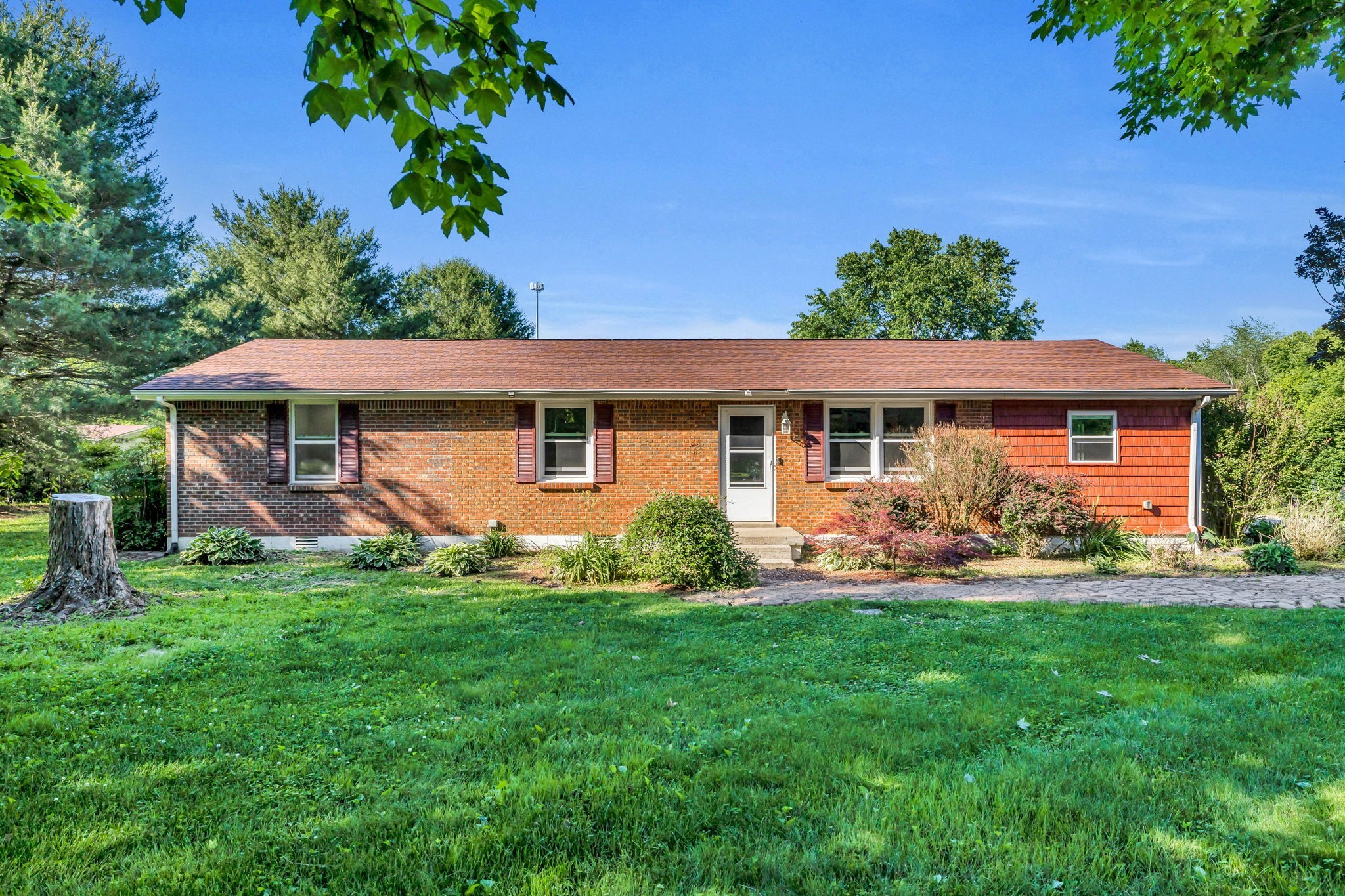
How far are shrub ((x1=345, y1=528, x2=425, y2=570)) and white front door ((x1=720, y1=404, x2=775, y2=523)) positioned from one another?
5444 mm

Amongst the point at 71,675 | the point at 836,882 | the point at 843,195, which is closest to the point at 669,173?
the point at 843,195

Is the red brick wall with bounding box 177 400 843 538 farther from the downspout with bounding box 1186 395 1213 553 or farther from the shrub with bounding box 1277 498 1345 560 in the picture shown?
the shrub with bounding box 1277 498 1345 560

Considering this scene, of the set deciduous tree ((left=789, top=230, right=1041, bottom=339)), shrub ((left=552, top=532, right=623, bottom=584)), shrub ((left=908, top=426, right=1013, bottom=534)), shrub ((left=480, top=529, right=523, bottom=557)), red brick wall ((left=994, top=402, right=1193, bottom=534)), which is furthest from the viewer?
deciduous tree ((left=789, top=230, right=1041, bottom=339))

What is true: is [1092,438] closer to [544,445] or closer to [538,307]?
[544,445]

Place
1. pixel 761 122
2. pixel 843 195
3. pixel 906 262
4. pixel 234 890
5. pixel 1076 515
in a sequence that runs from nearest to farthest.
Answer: pixel 234 890 < pixel 1076 515 < pixel 761 122 < pixel 843 195 < pixel 906 262

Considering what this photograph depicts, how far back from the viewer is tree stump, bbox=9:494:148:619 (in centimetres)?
669

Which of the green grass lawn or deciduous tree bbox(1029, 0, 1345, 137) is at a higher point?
deciduous tree bbox(1029, 0, 1345, 137)

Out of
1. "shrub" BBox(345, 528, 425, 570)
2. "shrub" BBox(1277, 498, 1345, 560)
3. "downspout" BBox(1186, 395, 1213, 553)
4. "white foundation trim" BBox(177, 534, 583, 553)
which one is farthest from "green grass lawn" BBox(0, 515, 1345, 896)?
"downspout" BBox(1186, 395, 1213, 553)

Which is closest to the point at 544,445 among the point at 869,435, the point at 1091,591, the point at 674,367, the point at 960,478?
the point at 674,367

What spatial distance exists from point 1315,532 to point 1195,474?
1910 mm

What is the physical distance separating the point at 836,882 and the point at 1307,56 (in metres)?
7.14

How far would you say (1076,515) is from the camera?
11.4 metres

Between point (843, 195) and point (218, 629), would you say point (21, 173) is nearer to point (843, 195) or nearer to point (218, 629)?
point (218, 629)

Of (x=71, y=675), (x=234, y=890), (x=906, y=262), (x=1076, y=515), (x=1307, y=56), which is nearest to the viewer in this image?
(x=234, y=890)
